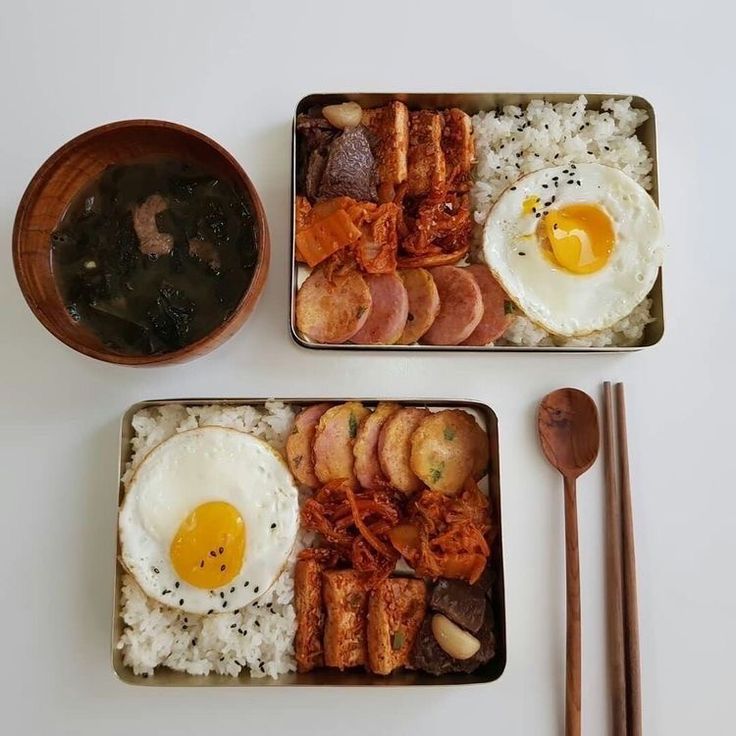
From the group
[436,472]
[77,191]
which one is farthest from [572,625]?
[77,191]

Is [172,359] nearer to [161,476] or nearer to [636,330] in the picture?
[161,476]

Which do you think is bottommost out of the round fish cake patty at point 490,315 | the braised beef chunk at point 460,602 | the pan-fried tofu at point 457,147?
the braised beef chunk at point 460,602

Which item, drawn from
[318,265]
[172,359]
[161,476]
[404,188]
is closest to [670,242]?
[404,188]

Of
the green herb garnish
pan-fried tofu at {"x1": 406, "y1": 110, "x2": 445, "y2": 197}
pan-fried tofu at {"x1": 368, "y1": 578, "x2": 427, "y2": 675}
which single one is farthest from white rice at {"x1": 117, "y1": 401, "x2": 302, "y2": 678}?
pan-fried tofu at {"x1": 406, "y1": 110, "x2": 445, "y2": 197}

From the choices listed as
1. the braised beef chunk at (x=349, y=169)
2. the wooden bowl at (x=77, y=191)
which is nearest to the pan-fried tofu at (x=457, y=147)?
the braised beef chunk at (x=349, y=169)

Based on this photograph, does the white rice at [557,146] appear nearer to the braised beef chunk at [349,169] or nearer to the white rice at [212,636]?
the braised beef chunk at [349,169]

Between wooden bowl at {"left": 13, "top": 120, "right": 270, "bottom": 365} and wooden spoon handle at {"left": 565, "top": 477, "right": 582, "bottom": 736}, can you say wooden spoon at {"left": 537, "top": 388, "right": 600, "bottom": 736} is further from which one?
wooden bowl at {"left": 13, "top": 120, "right": 270, "bottom": 365}
